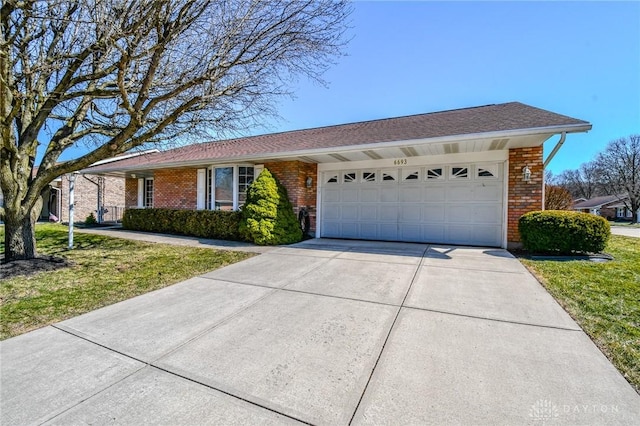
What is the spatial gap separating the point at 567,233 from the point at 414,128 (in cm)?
457

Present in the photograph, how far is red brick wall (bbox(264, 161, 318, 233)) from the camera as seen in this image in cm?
973

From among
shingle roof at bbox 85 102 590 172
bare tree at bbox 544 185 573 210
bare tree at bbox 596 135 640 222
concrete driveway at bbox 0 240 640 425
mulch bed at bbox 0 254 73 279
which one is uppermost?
bare tree at bbox 596 135 640 222

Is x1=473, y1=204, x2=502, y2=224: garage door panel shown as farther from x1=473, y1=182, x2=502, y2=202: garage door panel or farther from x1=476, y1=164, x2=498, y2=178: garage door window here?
x1=476, y1=164, x2=498, y2=178: garage door window

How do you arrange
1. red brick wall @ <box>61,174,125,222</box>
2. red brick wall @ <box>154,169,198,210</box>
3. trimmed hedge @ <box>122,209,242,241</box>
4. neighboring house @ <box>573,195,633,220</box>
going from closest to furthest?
trimmed hedge @ <box>122,209,242,241</box>
red brick wall @ <box>154,169,198,210</box>
red brick wall @ <box>61,174,125,222</box>
neighboring house @ <box>573,195,633,220</box>

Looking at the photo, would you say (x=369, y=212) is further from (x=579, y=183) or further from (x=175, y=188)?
(x=579, y=183)

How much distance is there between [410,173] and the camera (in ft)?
30.0

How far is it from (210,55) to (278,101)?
1754 mm

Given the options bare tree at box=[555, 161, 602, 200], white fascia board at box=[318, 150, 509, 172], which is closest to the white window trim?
white fascia board at box=[318, 150, 509, 172]

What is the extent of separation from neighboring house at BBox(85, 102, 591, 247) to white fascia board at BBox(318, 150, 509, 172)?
0.03m

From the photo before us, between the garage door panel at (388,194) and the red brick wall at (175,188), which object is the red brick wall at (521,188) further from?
the red brick wall at (175,188)

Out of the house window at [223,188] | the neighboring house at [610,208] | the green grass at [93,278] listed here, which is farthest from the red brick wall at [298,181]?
the neighboring house at [610,208]

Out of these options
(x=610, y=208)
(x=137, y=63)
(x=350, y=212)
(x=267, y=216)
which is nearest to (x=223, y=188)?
(x=267, y=216)

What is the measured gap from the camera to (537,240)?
21.8 feet

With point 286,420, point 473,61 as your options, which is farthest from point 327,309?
point 473,61
